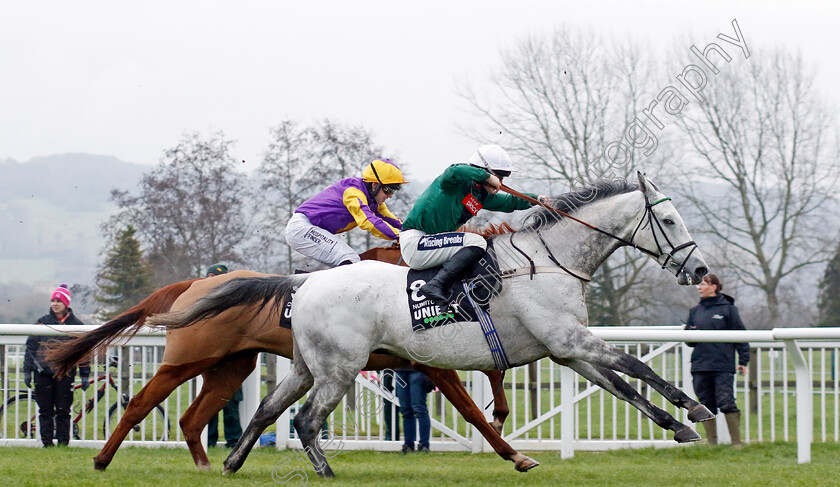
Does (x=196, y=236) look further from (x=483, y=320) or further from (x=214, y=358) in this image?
(x=483, y=320)

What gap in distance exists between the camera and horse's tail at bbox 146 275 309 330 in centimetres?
610

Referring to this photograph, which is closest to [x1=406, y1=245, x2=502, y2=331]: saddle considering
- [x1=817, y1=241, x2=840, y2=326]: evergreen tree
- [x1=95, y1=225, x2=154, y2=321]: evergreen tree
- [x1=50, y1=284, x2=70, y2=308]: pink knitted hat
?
[x1=50, y1=284, x2=70, y2=308]: pink knitted hat

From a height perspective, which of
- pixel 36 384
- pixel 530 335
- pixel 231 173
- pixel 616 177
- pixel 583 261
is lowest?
pixel 36 384

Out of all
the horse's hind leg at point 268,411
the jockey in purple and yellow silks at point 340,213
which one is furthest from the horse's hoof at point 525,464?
the jockey in purple and yellow silks at point 340,213

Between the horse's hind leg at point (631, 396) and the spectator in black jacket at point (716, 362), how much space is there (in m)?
3.13

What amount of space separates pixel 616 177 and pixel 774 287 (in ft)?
68.5

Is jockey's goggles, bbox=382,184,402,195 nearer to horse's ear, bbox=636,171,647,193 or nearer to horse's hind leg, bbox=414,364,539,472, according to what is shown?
horse's hind leg, bbox=414,364,539,472

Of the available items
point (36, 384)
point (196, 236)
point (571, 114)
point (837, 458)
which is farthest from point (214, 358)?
point (571, 114)

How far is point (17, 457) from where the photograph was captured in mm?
7336

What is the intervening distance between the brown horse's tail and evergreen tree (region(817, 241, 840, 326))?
26.4m

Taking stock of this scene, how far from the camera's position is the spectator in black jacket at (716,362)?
8.11 m

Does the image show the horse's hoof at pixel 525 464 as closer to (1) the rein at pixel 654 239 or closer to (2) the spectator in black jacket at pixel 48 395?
(1) the rein at pixel 654 239

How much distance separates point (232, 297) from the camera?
614 centimetres

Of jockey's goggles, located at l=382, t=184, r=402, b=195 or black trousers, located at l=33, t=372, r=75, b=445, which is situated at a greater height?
jockey's goggles, located at l=382, t=184, r=402, b=195
